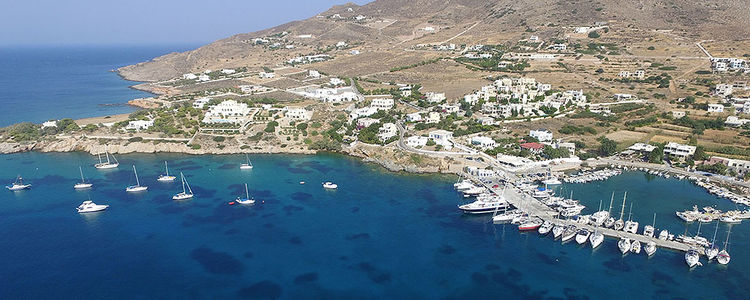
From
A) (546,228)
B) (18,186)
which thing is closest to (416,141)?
(546,228)

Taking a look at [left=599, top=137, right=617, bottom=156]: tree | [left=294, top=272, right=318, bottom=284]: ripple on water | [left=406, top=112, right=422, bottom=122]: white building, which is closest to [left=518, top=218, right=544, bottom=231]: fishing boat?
[left=294, top=272, right=318, bottom=284]: ripple on water

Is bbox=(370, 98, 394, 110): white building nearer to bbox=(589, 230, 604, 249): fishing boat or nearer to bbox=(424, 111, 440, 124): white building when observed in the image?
bbox=(424, 111, 440, 124): white building

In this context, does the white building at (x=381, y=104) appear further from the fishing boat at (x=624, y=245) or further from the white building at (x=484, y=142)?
the fishing boat at (x=624, y=245)

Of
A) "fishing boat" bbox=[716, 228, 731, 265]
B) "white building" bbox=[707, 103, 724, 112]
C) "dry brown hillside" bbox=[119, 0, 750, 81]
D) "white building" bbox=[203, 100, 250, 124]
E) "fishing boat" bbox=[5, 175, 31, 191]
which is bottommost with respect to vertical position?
"fishing boat" bbox=[716, 228, 731, 265]

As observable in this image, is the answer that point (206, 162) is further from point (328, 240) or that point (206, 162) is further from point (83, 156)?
point (328, 240)

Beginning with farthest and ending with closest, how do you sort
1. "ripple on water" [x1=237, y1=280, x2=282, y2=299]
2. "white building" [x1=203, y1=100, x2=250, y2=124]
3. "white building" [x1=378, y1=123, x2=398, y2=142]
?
"white building" [x1=203, y1=100, x2=250, y2=124], "white building" [x1=378, y1=123, x2=398, y2=142], "ripple on water" [x1=237, y1=280, x2=282, y2=299]

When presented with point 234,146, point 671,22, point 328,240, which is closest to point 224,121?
point 234,146

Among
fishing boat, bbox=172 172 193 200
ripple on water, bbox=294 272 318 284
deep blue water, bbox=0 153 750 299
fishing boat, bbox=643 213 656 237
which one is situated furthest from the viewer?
fishing boat, bbox=172 172 193 200

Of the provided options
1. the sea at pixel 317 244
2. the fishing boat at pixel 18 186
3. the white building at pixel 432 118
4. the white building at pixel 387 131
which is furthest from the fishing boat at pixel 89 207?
the white building at pixel 432 118
